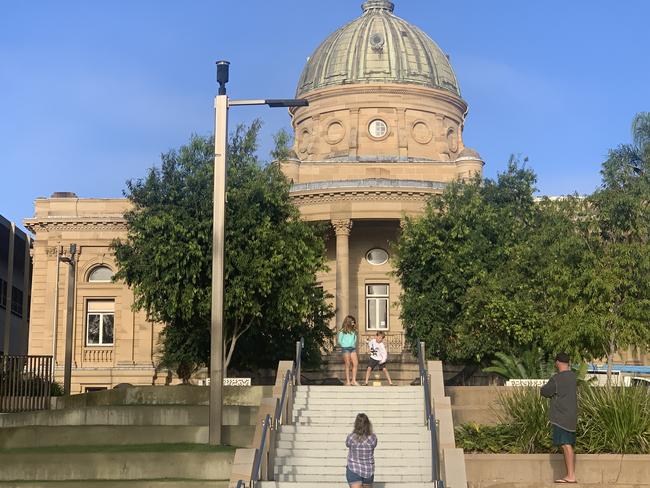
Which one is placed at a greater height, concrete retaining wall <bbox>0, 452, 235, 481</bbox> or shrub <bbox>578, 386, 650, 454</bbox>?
shrub <bbox>578, 386, 650, 454</bbox>

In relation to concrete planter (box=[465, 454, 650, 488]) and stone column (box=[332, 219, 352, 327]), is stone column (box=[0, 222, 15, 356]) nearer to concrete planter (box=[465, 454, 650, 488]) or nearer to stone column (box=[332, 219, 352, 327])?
stone column (box=[332, 219, 352, 327])

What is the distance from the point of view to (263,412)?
2012 cm

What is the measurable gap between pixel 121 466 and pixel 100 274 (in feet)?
136

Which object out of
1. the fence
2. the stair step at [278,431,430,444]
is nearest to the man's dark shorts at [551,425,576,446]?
the stair step at [278,431,430,444]

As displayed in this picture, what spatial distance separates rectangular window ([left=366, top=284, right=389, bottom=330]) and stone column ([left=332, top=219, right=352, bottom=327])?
3294 millimetres

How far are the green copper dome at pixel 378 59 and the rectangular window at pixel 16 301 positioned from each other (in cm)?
2114

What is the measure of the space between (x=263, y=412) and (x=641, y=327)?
50.3ft

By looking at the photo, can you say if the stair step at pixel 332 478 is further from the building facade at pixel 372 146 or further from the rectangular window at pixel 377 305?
the rectangular window at pixel 377 305

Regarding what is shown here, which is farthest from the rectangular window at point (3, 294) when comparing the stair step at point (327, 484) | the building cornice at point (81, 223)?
the stair step at point (327, 484)

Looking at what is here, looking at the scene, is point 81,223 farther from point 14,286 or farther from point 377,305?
point 377,305

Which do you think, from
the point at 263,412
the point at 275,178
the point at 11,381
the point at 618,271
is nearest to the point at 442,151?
the point at 275,178

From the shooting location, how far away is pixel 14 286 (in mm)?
69750

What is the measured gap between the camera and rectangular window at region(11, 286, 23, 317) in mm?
69575

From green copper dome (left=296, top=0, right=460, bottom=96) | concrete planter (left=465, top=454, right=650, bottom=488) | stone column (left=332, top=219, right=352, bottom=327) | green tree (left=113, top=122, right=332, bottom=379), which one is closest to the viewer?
concrete planter (left=465, top=454, right=650, bottom=488)
